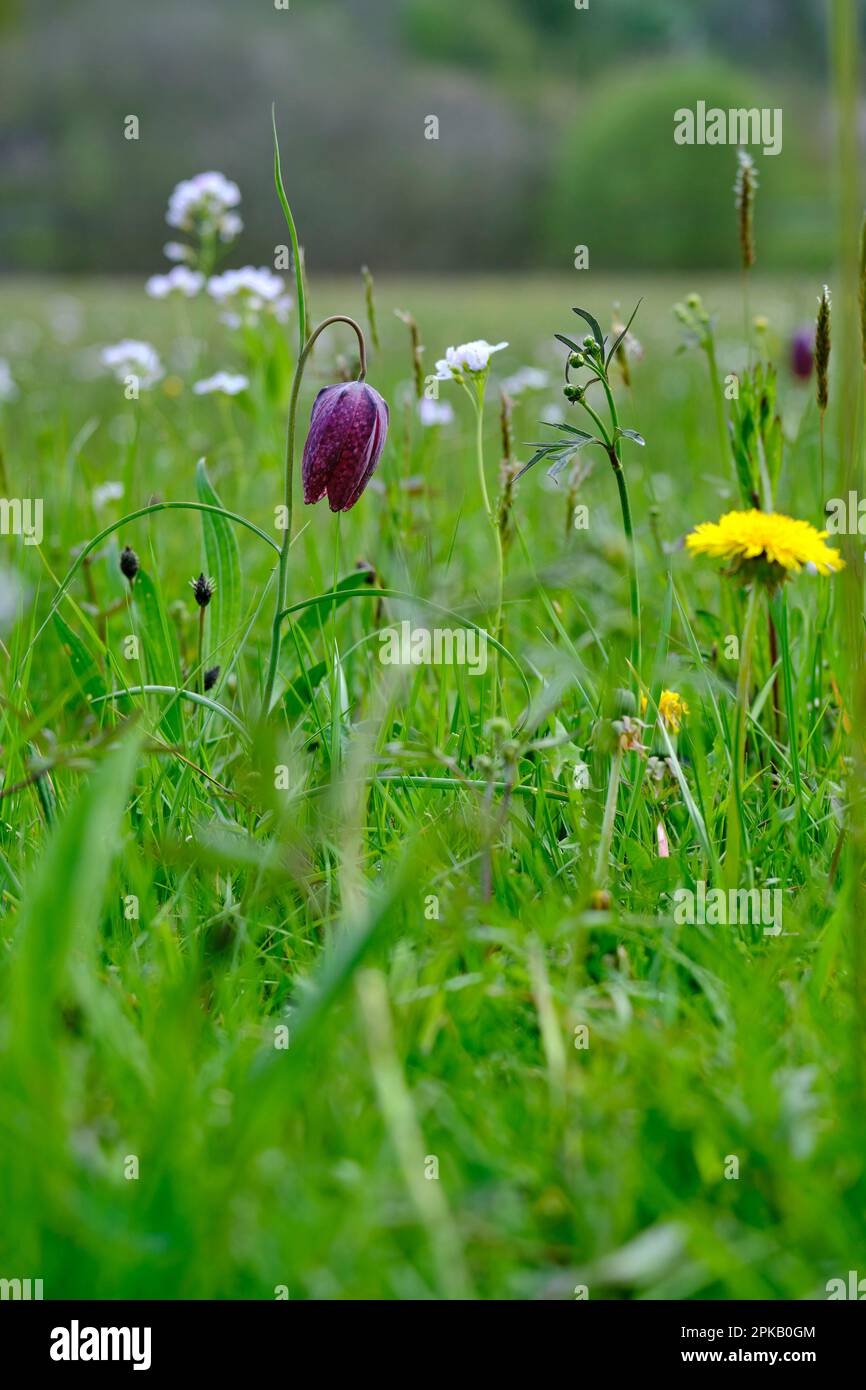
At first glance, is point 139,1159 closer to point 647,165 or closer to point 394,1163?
point 394,1163

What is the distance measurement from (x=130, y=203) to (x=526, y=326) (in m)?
16.8

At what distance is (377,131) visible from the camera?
2045cm

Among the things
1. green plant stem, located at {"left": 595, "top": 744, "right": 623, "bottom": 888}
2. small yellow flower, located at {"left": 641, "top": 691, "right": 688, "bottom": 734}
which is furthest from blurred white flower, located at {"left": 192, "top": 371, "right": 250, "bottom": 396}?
green plant stem, located at {"left": 595, "top": 744, "right": 623, "bottom": 888}

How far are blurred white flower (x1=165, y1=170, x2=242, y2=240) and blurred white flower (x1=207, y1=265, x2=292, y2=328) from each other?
2.4 inches

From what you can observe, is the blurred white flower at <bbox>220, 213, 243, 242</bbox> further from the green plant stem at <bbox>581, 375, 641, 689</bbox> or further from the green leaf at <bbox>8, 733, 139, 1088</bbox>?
the green leaf at <bbox>8, 733, 139, 1088</bbox>

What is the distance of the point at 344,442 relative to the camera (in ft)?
2.79

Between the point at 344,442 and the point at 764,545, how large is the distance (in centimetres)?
29

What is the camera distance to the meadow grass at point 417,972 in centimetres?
52

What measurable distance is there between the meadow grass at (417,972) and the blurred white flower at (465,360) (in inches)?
6.6

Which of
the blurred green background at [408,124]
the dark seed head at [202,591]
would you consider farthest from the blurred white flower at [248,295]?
the blurred green background at [408,124]

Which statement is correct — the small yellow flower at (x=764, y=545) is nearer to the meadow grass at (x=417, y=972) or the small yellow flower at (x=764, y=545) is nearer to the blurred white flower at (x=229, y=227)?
the meadow grass at (x=417, y=972)

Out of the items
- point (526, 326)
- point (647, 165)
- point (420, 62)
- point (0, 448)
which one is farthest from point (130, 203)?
point (0, 448)

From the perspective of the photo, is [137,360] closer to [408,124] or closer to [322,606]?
[322,606]

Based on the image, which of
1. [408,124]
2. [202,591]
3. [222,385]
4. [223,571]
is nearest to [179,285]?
[222,385]
